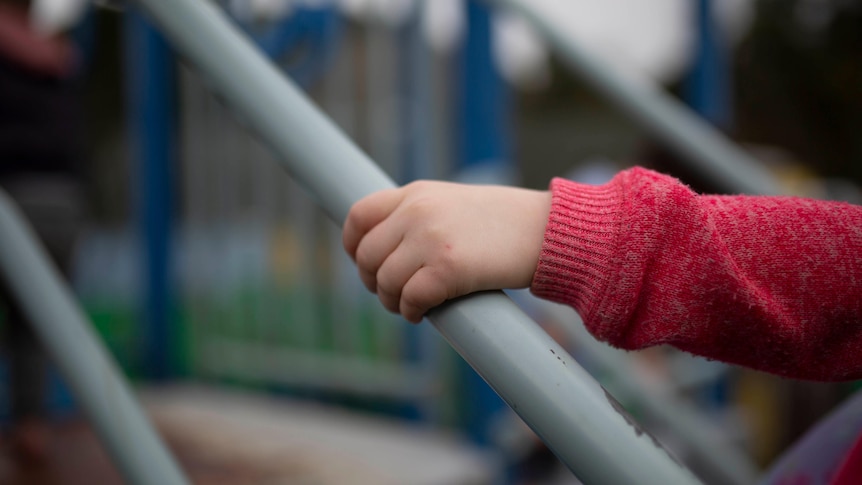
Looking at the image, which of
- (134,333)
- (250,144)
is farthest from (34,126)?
(134,333)

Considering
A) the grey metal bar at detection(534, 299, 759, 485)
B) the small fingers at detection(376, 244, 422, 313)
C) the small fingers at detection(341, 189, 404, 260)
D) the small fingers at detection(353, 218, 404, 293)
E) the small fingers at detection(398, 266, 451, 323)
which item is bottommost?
the grey metal bar at detection(534, 299, 759, 485)

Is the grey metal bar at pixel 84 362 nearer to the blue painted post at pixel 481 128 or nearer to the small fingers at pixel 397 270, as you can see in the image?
the small fingers at pixel 397 270

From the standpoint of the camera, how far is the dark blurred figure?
3.85 ft

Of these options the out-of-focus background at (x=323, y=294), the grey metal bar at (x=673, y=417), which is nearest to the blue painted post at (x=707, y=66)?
the out-of-focus background at (x=323, y=294)

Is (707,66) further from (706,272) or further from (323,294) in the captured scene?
(706,272)

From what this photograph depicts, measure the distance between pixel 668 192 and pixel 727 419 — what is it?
1514mm

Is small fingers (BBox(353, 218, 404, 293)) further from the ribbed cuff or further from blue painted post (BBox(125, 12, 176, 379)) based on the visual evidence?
blue painted post (BBox(125, 12, 176, 379))

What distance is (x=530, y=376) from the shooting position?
1.12 feet

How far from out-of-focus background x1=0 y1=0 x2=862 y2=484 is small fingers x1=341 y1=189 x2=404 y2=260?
810 millimetres

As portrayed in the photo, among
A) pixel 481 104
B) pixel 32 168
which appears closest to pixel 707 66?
pixel 481 104

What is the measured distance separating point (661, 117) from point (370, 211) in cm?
79

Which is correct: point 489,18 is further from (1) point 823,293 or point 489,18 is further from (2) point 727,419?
(2) point 727,419

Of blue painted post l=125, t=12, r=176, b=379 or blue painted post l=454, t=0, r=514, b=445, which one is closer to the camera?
blue painted post l=454, t=0, r=514, b=445

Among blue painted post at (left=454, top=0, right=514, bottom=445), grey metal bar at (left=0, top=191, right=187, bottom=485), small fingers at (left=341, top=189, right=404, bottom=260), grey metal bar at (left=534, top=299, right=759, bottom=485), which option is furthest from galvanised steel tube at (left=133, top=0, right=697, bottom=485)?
blue painted post at (left=454, top=0, right=514, bottom=445)
